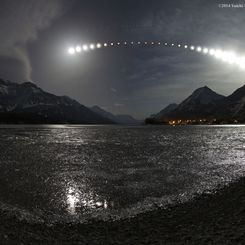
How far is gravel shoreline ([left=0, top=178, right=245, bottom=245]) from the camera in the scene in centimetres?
1394

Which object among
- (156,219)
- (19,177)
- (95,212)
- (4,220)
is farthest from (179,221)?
(19,177)

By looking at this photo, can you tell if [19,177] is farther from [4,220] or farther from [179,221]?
[179,221]

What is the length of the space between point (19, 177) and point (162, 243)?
25.0 m

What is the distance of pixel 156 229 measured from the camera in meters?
16.3

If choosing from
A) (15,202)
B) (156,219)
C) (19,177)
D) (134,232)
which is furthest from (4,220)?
(19,177)

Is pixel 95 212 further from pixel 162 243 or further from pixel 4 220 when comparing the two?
pixel 162 243

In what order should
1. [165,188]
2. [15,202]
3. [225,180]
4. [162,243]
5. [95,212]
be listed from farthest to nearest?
[225,180] < [165,188] < [15,202] < [95,212] < [162,243]

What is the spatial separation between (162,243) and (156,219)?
495 cm

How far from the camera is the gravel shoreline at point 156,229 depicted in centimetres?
1394

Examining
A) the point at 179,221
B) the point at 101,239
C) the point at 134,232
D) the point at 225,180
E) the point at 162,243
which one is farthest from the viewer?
the point at 225,180

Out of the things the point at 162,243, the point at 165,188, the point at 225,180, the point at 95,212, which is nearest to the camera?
the point at 162,243

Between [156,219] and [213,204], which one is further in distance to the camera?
[213,204]

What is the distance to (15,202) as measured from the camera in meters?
23.4

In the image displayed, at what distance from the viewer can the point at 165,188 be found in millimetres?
28531
